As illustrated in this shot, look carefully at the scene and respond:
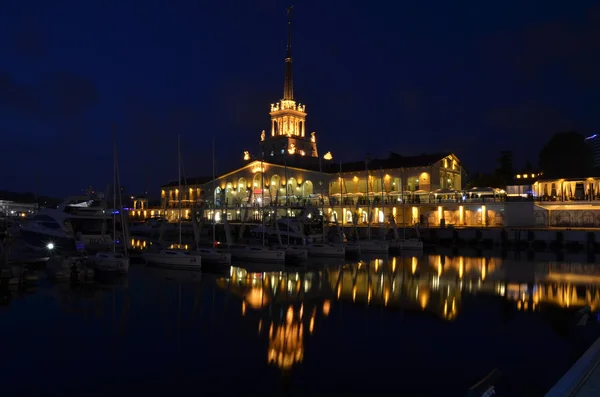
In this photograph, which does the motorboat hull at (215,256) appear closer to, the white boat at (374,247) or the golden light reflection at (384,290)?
the golden light reflection at (384,290)

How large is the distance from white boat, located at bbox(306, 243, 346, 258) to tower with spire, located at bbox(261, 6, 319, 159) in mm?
66683

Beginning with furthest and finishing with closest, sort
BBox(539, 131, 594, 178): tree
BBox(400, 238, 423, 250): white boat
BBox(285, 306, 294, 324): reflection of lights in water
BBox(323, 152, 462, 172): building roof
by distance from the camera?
BBox(539, 131, 594, 178): tree → BBox(323, 152, 462, 172): building roof → BBox(400, 238, 423, 250): white boat → BBox(285, 306, 294, 324): reflection of lights in water

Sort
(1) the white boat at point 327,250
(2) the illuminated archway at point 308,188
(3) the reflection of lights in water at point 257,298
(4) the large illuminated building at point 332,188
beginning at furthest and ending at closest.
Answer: (2) the illuminated archway at point 308,188, (4) the large illuminated building at point 332,188, (1) the white boat at point 327,250, (3) the reflection of lights in water at point 257,298

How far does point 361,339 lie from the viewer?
61.8 feet

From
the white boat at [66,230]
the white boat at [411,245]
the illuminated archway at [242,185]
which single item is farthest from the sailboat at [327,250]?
the illuminated archway at [242,185]

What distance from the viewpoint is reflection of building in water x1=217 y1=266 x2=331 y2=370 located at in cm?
1742

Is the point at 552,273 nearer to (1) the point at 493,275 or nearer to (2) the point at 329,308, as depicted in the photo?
(1) the point at 493,275

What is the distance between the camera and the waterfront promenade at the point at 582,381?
913 centimetres

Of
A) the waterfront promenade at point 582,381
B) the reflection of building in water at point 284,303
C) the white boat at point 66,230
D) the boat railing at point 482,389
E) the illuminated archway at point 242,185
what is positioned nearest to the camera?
the waterfront promenade at point 582,381

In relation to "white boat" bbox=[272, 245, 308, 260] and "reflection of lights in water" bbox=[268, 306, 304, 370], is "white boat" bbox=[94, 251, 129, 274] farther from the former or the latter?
"reflection of lights in water" bbox=[268, 306, 304, 370]

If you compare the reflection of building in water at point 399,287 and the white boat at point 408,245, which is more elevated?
the white boat at point 408,245


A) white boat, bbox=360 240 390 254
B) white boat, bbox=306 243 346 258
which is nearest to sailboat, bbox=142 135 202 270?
white boat, bbox=306 243 346 258

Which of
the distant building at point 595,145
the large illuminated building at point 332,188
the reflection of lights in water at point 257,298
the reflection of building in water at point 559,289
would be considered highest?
the distant building at point 595,145

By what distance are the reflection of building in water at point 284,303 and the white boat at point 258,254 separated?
341cm
